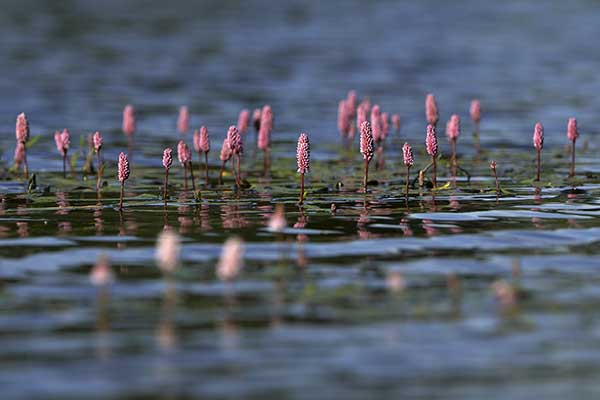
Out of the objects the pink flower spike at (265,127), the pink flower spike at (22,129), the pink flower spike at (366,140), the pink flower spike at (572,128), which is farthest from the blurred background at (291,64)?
the pink flower spike at (366,140)

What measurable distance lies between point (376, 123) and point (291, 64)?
1818cm

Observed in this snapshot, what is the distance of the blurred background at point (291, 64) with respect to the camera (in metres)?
23.5

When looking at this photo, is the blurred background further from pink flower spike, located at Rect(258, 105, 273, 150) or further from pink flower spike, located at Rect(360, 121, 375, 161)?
pink flower spike, located at Rect(360, 121, 375, 161)

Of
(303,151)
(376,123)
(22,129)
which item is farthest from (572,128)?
(22,129)

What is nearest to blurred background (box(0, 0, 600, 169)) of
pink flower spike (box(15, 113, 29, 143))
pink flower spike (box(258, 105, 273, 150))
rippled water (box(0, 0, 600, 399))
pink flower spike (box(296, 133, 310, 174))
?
rippled water (box(0, 0, 600, 399))

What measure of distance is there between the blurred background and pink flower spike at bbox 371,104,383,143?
437 cm

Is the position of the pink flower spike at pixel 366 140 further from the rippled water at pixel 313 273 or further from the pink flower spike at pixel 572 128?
the pink flower spike at pixel 572 128

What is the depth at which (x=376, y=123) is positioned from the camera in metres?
15.1

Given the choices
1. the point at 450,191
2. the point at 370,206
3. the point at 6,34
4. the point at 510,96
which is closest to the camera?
the point at 370,206

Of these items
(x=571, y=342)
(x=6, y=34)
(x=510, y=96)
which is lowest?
(x=571, y=342)

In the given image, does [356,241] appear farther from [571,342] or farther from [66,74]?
[66,74]

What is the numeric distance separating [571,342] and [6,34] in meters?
35.5

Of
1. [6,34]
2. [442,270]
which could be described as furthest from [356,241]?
[6,34]

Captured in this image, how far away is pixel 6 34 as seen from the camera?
40438mm
